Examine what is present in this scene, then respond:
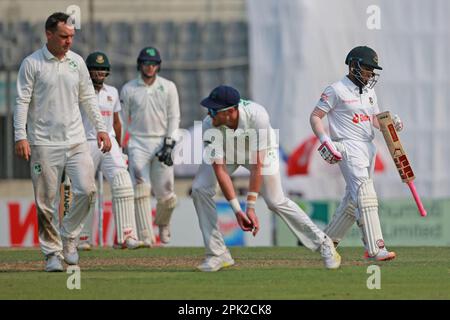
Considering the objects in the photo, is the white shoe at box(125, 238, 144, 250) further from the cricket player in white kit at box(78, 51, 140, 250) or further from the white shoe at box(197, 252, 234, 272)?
Result: the white shoe at box(197, 252, 234, 272)

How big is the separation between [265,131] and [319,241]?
115 cm

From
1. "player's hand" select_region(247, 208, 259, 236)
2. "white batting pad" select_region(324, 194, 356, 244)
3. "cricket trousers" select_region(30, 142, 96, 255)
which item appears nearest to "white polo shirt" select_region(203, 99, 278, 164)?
"player's hand" select_region(247, 208, 259, 236)

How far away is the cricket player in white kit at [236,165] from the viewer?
425 inches

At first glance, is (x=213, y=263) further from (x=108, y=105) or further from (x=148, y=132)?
(x=148, y=132)

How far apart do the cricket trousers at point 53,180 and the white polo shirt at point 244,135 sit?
1363mm

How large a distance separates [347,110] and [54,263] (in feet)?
10.3

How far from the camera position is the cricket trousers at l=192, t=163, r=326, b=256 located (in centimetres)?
1121

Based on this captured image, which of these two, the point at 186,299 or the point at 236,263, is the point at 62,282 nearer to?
the point at 186,299

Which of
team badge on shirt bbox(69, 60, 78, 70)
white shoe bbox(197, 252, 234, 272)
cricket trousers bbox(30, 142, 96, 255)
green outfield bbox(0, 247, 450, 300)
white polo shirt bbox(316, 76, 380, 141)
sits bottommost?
green outfield bbox(0, 247, 450, 300)

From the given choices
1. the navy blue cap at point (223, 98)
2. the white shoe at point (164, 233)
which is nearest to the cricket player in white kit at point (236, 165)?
the navy blue cap at point (223, 98)

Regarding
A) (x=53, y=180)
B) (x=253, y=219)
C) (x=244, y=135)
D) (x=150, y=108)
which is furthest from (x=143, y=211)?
(x=253, y=219)

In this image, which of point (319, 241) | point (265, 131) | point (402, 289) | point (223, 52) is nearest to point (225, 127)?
point (265, 131)

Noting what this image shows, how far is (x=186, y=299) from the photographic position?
966 centimetres

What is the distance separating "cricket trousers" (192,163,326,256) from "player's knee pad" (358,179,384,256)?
0.90m
